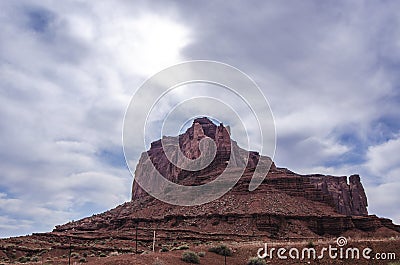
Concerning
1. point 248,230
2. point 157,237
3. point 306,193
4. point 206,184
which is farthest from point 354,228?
point 157,237

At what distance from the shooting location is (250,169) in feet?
334

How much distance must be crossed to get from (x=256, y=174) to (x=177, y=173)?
106 feet

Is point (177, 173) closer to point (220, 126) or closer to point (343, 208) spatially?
point (220, 126)

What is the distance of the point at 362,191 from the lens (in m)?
128

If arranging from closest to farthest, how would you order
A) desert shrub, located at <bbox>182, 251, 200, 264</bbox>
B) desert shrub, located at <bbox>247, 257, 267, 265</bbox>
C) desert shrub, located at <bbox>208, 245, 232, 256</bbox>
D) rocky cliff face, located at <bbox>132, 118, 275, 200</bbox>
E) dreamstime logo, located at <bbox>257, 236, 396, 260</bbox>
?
desert shrub, located at <bbox>182, 251, 200, 264</bbox> < desert shrub, located at <bbox>247, 257, 267, 265</bbox> < dreamstime logo, located at <bbox>257, 236, 396, 260</bbox> < desert shrub, located at <bbox>208, 245, 232, 256</bbox> < rocky cliff face, located at <bbox>132, 118, 275, 200</bbox>

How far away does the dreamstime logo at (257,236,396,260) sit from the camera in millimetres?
23219

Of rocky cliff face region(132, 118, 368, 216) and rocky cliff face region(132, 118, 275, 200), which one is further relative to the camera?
rocky cliff face region(132, 118, 275, 200)

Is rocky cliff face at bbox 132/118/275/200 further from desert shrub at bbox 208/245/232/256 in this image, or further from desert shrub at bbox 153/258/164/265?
desert shrub at bbox 153/258/164/265

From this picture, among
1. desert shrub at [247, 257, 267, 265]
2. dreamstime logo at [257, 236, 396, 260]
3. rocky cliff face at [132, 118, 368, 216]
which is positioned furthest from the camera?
rocky cliff face at [132, 118, 368, 216]

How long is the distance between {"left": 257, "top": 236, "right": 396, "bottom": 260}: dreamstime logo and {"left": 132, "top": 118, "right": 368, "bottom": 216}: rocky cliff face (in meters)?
61.8

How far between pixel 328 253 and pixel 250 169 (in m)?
77.8

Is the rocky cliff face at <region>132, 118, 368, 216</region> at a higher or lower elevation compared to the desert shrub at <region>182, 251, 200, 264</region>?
higher

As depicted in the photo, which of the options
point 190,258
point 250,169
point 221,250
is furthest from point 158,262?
point 250,169

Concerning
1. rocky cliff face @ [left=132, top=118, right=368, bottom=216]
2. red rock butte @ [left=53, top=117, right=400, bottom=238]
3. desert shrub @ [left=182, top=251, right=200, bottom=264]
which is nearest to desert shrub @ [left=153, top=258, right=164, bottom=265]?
desert shrub @ [left=182, top=251, right=200, bottom=264]
